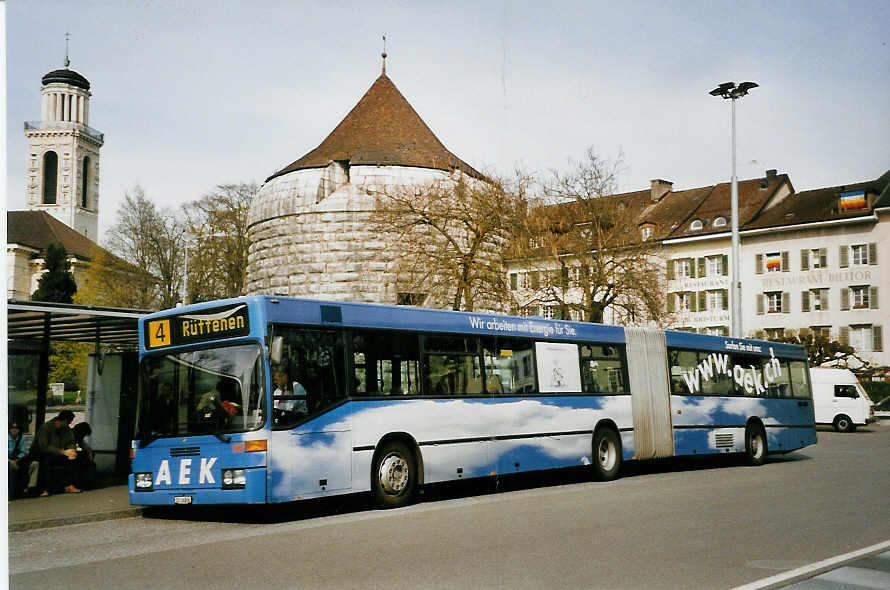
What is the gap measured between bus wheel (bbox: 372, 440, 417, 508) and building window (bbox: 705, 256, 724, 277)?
6340 centimetres

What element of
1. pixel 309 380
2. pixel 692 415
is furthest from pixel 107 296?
pixel 309 380

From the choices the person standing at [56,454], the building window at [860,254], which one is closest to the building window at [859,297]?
the building window at [860,254]

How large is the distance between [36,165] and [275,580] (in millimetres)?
93713

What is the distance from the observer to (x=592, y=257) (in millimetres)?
36062

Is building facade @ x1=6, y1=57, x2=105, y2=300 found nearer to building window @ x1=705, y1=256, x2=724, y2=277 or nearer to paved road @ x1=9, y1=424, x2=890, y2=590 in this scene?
building window @ x1=705, y1=256, x2=724, y2=277

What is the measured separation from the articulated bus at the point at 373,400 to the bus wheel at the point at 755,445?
9.27 ft

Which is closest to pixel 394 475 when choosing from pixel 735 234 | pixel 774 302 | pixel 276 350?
pixel 276 350

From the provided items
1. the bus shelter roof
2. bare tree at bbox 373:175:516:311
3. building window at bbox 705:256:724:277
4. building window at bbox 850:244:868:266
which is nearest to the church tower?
building window at bbox 705:256:724:277

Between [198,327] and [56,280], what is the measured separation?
51864mm

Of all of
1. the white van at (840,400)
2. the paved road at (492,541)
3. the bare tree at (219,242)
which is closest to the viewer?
the paved road at (492,541)

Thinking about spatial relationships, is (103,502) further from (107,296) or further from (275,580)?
(107,296)

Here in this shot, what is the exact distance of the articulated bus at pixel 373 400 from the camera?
41.1 ft

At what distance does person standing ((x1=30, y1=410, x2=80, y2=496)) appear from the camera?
50.5 ft

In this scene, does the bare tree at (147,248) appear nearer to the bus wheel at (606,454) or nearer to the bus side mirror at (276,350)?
the bus wheel at (606,454)
